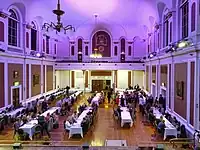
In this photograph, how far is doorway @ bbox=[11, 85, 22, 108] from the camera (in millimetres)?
17884

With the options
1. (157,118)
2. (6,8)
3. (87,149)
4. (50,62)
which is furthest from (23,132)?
(50,62)

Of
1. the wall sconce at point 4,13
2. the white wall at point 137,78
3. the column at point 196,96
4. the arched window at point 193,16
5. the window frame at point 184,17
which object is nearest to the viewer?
the column at point 196,96

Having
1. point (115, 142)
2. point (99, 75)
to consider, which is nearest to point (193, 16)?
point (115, 142)

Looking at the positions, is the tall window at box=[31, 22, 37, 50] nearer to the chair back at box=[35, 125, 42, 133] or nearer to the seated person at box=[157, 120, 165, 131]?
the chair back at box=[35, 125, 42, 133]

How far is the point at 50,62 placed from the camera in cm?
2777

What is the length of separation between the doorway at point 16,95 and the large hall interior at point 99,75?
67 mm

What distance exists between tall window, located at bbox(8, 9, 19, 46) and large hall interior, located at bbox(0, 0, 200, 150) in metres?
0.07

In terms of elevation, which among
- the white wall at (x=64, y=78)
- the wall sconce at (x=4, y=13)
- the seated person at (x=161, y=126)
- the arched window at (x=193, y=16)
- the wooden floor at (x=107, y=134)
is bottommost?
the wooden floor at (x=107, y=134)

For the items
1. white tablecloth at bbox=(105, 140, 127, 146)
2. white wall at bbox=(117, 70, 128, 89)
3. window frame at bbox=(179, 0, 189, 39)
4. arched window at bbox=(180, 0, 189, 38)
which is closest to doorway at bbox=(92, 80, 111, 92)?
white wall at bbox=(117, 70, 128, 89)

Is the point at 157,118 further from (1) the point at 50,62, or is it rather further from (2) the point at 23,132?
(1) the point at 50,62

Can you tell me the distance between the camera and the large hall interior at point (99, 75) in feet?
38.4

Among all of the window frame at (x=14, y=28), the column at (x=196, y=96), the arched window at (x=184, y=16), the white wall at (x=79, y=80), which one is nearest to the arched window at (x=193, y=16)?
the arched window at (x=184, y=16)

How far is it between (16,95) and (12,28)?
4.61 m

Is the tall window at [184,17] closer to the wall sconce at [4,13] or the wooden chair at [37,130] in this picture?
the wooden chair at [37,130]
